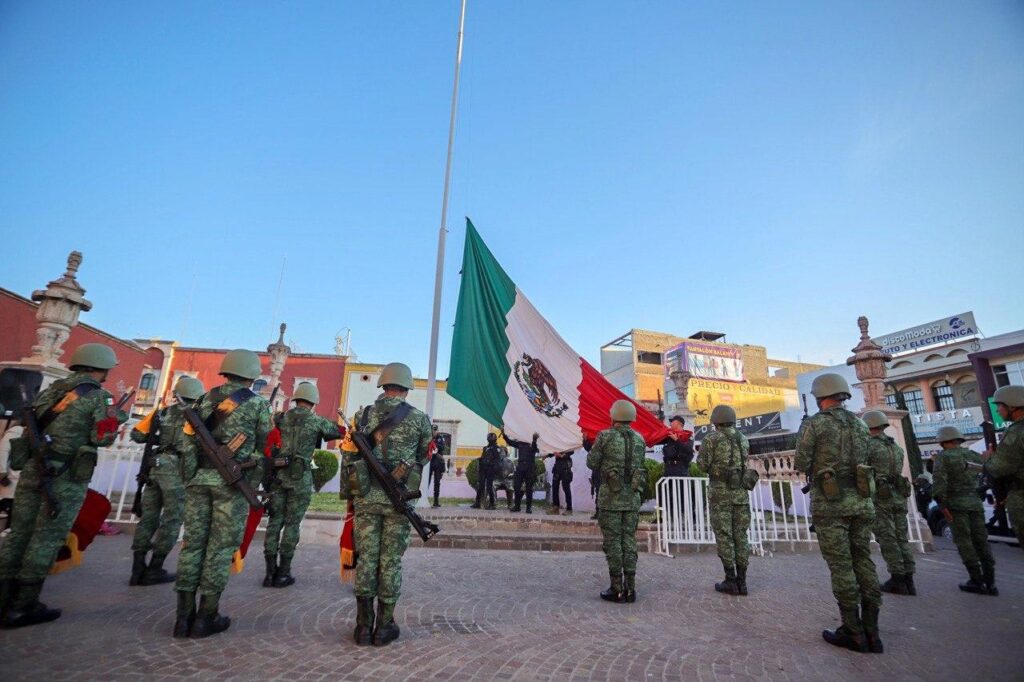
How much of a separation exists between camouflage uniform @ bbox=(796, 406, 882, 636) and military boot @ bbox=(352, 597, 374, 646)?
3.45 meters

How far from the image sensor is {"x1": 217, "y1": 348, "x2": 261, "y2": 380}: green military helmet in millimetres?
4207

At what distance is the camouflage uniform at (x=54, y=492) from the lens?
142 inches

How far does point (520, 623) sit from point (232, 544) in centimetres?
238

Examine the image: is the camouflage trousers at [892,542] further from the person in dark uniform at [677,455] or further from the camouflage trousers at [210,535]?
the camouflage trousers at [210,535]

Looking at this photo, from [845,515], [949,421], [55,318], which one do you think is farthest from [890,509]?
[949,421]

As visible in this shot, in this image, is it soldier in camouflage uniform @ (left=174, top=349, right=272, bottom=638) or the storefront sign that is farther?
the storefront sign

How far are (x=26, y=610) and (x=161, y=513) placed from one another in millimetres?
1773

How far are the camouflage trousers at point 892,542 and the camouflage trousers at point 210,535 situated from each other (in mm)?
6577

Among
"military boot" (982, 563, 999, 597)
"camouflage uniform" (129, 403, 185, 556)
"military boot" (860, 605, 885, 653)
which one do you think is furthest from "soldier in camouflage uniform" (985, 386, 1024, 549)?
"camouflage uniform" (129, 403, 185, 556)

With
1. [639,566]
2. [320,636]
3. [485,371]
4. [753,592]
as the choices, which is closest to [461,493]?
[485,371]

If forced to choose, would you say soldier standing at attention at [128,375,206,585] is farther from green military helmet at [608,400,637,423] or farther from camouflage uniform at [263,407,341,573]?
green military helmet at [608,400,637,423]

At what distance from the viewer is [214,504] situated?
379 cm

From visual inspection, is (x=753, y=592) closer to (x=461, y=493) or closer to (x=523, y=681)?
(x=523, y=681)

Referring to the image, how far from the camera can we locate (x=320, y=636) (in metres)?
3.61
